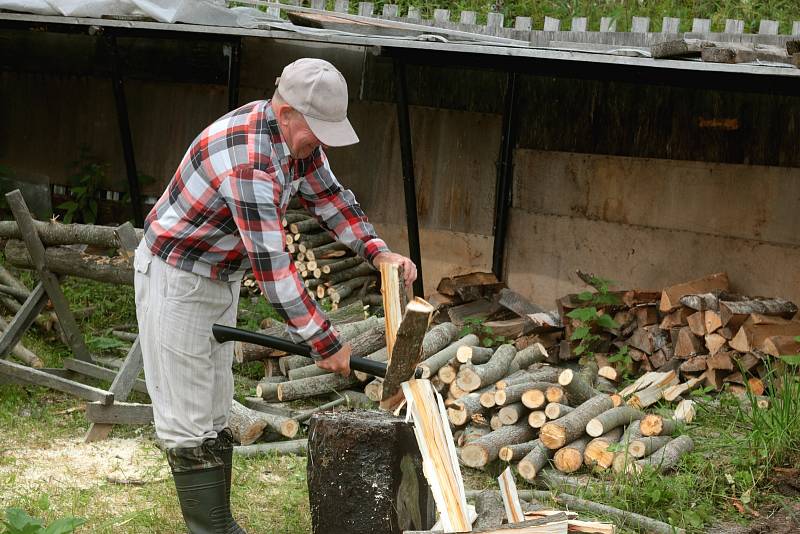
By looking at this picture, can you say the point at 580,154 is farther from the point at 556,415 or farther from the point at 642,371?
the point at 556,415

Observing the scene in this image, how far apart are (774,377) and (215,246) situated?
15.0 feet

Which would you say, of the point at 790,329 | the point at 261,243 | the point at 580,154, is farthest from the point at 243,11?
the point at 261,243

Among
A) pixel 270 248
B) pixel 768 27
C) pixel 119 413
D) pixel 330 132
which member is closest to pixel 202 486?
pixel 270 248

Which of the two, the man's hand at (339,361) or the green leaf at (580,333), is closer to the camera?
the man's hand at (339,361)

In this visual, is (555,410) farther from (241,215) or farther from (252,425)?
(241,215)

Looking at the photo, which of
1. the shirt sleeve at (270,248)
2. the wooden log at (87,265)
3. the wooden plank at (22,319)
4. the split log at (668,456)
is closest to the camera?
the shirt sleeve at (270,248)

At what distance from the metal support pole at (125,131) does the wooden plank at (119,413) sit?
183 inches

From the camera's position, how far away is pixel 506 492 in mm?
4547

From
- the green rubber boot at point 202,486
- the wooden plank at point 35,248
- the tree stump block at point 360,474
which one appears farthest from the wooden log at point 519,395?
the wooden plank at point 35,248

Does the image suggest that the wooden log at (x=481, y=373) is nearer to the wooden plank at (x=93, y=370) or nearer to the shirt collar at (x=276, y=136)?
the wooden plank at (x=93, y=370)

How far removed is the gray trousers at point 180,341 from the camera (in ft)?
13.5

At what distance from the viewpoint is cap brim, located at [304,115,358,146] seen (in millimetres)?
3746

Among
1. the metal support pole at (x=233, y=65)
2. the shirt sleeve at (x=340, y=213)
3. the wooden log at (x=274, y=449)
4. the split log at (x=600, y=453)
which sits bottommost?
the wooden log at (x=274, y=449)

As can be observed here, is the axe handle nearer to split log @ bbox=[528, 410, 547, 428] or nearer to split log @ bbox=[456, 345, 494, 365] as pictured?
split log @ bbox=[528, 410, 547, 428]
